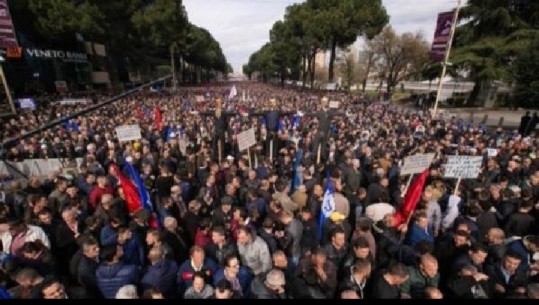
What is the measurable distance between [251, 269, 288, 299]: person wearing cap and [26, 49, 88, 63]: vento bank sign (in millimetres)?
37929

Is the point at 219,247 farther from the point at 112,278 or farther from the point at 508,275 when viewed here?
the point at 508,275

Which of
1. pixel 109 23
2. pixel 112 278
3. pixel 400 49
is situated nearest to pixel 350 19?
pixel 400 49

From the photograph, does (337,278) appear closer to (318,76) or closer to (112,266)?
(112,266)

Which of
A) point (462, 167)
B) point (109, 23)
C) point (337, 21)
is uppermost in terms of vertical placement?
point (337, 21)

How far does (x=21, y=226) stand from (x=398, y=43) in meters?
60.4

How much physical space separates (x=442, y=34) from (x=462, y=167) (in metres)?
11.1

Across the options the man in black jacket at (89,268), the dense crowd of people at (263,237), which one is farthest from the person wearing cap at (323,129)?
the man in black jacket at (89,268)

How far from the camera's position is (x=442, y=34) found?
16328 millimetres

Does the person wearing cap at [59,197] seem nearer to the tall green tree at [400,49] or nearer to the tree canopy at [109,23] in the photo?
the tree canopy at [109,23]

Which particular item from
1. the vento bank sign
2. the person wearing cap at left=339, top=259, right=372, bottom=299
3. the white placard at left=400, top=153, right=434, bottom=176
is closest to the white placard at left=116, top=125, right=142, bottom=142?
the white placard at left=400, top=153, right=434, bottom=176

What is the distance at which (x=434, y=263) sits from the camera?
13.1 ft

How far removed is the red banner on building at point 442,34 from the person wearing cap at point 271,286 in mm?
15632

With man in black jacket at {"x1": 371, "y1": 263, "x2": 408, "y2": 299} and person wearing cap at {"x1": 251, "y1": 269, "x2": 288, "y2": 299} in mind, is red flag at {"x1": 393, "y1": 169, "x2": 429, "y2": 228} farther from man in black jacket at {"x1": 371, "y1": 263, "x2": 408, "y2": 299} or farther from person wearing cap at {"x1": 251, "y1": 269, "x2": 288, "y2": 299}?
person wearing cap at {"x1": 251, "y1": 269, "x2": 288, "y2": 299}

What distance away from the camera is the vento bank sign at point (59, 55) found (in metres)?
33.8
